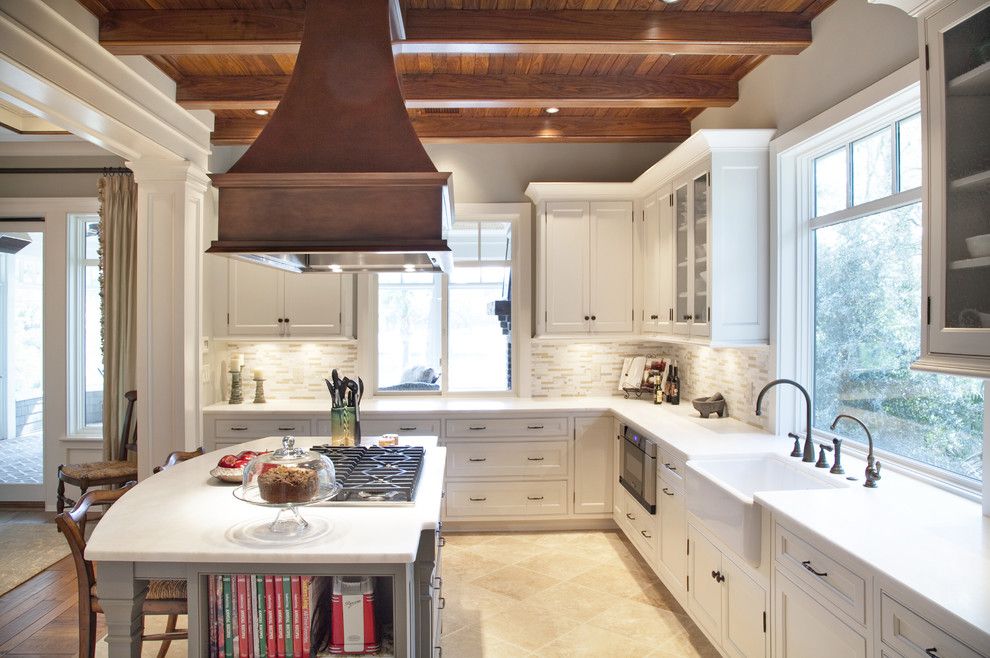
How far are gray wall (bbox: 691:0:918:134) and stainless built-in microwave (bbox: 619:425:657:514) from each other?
198 cm

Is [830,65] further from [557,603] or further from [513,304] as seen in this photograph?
[557,603]

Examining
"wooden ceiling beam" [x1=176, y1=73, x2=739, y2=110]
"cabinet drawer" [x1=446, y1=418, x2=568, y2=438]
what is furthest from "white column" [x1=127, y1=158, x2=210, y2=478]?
"cabinet drawer" [x1=446, y1=418, x2=568, y2=438]

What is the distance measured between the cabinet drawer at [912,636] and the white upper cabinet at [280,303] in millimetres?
3950

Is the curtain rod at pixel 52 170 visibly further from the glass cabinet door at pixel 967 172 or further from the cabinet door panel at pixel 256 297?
the glass cabinet door at pixel 967 172

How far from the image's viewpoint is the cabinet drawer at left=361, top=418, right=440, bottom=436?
4.37 metres

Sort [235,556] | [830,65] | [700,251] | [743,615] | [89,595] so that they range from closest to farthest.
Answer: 1. [235,556]
2. [89,595]
3. [743,615]
4. [830,65]
5. [700,251]

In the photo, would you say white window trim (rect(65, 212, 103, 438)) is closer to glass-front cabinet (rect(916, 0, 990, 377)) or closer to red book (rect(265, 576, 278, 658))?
red book (rect(265, 576, 278, 658))

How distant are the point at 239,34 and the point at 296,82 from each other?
3.72ft

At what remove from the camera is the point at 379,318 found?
16.4 ft

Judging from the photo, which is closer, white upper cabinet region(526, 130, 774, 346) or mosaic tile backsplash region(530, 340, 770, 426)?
white upper cabinet region(526, 130, 774, 346)

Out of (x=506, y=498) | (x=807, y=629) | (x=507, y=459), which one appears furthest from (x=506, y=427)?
(x=807, y=629)

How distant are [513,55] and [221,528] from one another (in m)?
2.83

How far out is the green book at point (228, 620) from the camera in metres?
1.84

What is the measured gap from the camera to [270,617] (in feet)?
6.03
